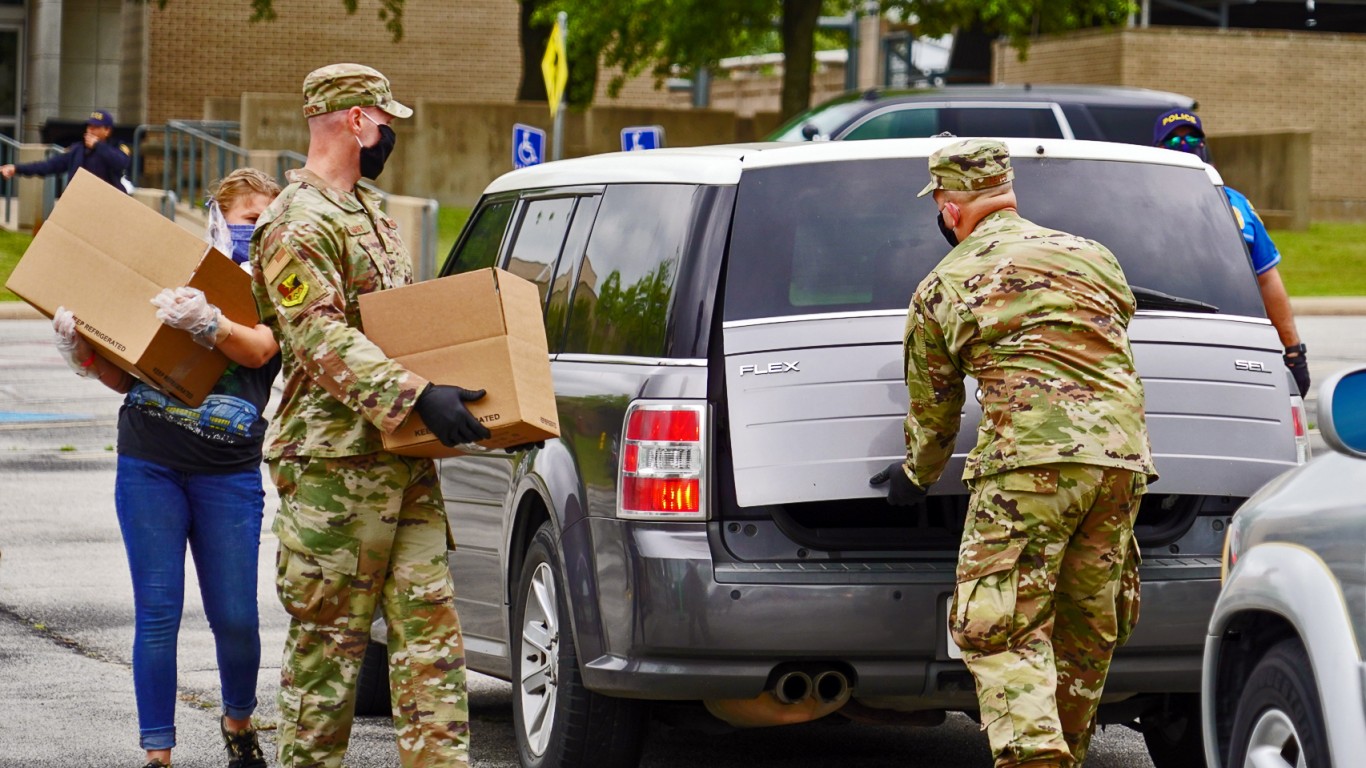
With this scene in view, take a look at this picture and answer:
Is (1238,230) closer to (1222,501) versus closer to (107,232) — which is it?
(1222,501)

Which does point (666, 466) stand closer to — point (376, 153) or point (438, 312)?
point (438, 312)

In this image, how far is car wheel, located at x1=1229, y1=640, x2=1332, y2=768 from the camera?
414 centimetres

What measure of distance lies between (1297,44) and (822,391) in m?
33.2

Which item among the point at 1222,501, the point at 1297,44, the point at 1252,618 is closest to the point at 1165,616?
the point at 1222,501

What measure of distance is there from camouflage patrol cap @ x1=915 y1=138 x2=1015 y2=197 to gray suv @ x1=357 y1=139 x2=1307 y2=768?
384 mm

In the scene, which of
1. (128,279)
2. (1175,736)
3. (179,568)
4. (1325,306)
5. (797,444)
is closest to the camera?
(797,444)

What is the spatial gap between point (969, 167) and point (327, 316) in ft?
5.46

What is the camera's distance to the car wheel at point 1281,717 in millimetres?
4141

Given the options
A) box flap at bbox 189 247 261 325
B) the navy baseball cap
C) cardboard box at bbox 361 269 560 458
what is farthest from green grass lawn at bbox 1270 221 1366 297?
cardboard box at bbox 361 269 560 458

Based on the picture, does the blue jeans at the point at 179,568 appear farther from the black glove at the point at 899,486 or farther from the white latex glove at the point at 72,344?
the black glove at the point at 899,486

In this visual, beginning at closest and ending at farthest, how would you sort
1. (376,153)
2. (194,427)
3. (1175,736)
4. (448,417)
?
1. (448,417)
2. (376,153)
3. (194,427)
4. (1175,736)

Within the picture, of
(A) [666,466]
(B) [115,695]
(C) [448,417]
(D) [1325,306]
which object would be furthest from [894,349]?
(D) [1325,306]

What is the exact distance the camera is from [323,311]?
5.11 m

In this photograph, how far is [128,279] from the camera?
19.0 ft
